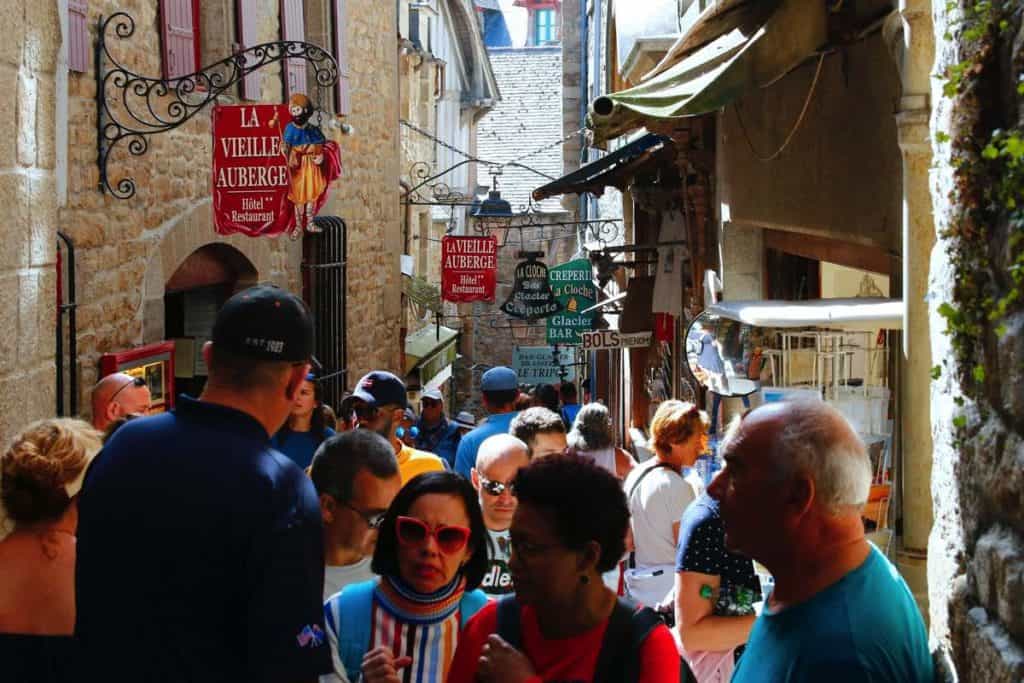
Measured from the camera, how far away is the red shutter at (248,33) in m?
10.6

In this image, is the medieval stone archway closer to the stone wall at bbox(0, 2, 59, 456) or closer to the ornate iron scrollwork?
the ornate iron scrollwork

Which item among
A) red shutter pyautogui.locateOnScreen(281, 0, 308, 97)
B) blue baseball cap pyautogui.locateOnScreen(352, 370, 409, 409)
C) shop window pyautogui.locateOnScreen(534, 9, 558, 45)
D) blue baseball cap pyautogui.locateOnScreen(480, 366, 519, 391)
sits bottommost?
blue baseball cap pyautogui.locateOnScreen(480, 366, 519, 391)

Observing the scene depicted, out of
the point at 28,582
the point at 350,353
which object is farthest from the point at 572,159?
the point at 28,582

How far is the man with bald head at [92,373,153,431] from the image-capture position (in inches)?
224

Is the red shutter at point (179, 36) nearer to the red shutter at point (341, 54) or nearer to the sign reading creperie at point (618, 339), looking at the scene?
the red shutter at point (341, 54)

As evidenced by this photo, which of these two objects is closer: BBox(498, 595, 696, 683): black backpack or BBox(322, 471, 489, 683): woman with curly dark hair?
BBox(498, 595, 696, 683): black backpack

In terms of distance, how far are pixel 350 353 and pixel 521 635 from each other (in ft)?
39.7

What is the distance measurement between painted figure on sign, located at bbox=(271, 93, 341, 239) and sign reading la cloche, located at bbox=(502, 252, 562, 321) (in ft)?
37.4

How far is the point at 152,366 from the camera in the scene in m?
8.73

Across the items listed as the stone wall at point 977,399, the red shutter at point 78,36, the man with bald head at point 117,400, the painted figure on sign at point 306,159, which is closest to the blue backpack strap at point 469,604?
the stone wall at point 977,399

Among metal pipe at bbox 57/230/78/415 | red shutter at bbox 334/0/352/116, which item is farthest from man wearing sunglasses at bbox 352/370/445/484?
red shutter at bbox 334/0/352/116

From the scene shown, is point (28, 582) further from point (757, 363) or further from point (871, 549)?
point (757, 363)

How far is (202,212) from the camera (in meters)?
9.84

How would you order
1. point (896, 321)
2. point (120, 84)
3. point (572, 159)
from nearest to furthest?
point (896, 321), point (120, 84), point (572, 159)
